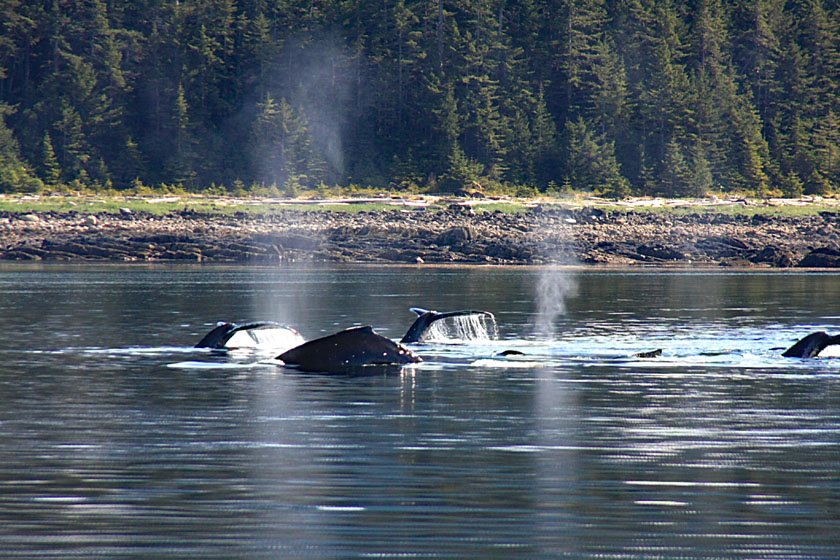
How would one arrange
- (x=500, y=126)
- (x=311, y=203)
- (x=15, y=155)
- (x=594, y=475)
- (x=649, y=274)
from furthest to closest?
(x=500, y=126)
(x=15, y=155)
(x=311, y=203)
(x=649, y=274)
(x=594, y=475)

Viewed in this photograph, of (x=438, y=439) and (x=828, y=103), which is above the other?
(x=828, y=103)

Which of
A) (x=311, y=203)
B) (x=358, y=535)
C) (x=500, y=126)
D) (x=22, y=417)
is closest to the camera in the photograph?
(x=358, y=535)

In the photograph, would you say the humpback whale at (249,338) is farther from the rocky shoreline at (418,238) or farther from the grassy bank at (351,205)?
the grassy bank at (351,205)

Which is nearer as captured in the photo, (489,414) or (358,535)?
(358,535)

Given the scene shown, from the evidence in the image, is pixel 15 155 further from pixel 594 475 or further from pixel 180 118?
pixel 594 475

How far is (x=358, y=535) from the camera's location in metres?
11.2

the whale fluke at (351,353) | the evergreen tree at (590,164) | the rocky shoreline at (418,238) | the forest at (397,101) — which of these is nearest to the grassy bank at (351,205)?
the evergreen tree at (590,164)

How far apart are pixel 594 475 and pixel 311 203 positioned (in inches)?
3231

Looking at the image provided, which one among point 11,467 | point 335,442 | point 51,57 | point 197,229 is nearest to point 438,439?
point 335,442

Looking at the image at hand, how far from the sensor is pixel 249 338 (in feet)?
97.0

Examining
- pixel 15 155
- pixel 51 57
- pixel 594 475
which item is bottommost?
pixel 594 475

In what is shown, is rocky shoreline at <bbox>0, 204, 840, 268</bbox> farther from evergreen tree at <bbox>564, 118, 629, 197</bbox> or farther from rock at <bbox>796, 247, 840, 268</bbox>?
evergreen tree at <bbox>564, 118, 629, 197</bbox>

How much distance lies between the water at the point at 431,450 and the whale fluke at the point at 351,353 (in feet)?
2.53

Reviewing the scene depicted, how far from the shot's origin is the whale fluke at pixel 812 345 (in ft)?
85.5
